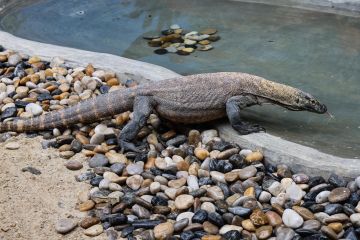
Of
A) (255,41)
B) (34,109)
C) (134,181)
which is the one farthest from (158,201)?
(255,41)

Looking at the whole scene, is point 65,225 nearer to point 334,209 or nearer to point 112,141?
point 112,141

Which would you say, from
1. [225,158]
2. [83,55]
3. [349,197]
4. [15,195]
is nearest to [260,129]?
[225,158]

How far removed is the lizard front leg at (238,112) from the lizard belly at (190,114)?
0.14 m

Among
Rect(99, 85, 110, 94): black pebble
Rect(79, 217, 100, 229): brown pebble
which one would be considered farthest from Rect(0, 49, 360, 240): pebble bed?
Rect(99, 85, 110, 94): black pebble

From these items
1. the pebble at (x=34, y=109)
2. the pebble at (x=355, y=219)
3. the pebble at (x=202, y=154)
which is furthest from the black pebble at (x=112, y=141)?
the pebble at (x=355, y=219)

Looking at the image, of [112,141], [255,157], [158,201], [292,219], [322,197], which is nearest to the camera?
[292,219]

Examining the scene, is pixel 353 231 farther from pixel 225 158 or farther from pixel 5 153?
pixel 5 153

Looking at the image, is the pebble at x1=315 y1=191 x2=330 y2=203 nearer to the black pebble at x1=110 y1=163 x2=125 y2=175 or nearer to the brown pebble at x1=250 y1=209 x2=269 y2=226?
the brown pebble at x1=250 y1=209 x2=269 y2=226

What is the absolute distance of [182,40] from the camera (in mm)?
7711

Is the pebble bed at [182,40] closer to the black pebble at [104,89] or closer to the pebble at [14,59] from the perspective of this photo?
the black pebble at [104,89]

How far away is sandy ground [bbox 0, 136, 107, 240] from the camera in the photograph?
4.32m

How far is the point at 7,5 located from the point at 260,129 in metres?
5.82

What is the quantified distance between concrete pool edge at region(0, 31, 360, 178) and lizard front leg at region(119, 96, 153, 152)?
0.66 meters

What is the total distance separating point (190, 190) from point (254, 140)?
2.62 feet
